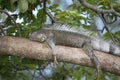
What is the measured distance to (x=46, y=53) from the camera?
9.55 feet

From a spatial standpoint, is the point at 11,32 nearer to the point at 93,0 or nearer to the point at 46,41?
the point at 46,41

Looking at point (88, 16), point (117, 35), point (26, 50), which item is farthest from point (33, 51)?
point (88, 16)

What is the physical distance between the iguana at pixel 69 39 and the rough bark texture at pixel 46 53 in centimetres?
10

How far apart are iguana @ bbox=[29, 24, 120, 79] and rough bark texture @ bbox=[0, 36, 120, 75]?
3.8 inches

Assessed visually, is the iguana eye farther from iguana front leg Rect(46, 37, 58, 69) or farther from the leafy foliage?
the leafy foliage

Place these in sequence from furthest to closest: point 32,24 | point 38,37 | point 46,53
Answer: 1. point 32,24
2. point 38,37
3. point 46,53

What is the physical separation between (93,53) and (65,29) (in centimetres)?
45

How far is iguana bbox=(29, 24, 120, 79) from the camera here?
3084 millimetres

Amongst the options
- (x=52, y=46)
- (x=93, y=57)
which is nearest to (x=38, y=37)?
(x=52, y=46)

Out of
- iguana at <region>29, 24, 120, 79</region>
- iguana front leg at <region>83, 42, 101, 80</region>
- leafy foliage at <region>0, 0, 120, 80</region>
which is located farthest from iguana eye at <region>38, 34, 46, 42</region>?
iguana front leg at <region>83, 42, 101, 80</region>

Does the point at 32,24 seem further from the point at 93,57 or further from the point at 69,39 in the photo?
the point at 93,57

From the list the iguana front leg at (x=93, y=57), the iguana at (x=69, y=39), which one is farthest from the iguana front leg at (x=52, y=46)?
the iguana front leg at (x=93, y=57)

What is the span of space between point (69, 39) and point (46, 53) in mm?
366

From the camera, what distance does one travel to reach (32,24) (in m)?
3.66
